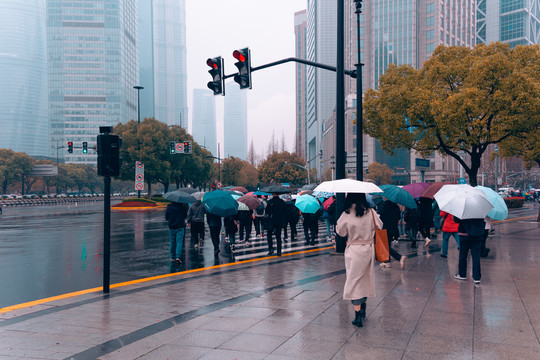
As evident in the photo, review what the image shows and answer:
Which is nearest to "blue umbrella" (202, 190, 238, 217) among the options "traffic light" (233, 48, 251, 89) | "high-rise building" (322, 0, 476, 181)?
"traffic light" (233, 48, 251, 89)

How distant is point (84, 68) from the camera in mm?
145750

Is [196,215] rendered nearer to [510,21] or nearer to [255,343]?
[255,343]

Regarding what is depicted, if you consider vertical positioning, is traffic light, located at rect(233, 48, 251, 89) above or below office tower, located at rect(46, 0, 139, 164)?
below

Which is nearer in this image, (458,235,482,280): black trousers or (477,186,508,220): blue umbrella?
(458,235,482,280): black trousers

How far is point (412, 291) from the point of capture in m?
7.48

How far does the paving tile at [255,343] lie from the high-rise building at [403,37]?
89272 millimetres

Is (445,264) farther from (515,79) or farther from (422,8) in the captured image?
(422,8)

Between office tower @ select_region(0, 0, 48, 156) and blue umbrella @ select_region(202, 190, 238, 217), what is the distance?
176654mm

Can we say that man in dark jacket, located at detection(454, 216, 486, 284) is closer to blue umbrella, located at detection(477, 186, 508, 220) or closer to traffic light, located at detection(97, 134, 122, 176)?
blue umbrella, located at detection(477, 186, 508, 220)

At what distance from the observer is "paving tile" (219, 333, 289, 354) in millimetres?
4816

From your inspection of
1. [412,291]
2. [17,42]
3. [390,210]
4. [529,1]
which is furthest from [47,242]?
[17,42]

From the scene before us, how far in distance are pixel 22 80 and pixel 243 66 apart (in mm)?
189479

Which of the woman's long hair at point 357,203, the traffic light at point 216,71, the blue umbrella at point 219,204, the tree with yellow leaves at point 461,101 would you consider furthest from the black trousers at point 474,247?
the tree with yellow leaves at point 461,101

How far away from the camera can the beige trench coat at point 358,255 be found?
5555 mm
